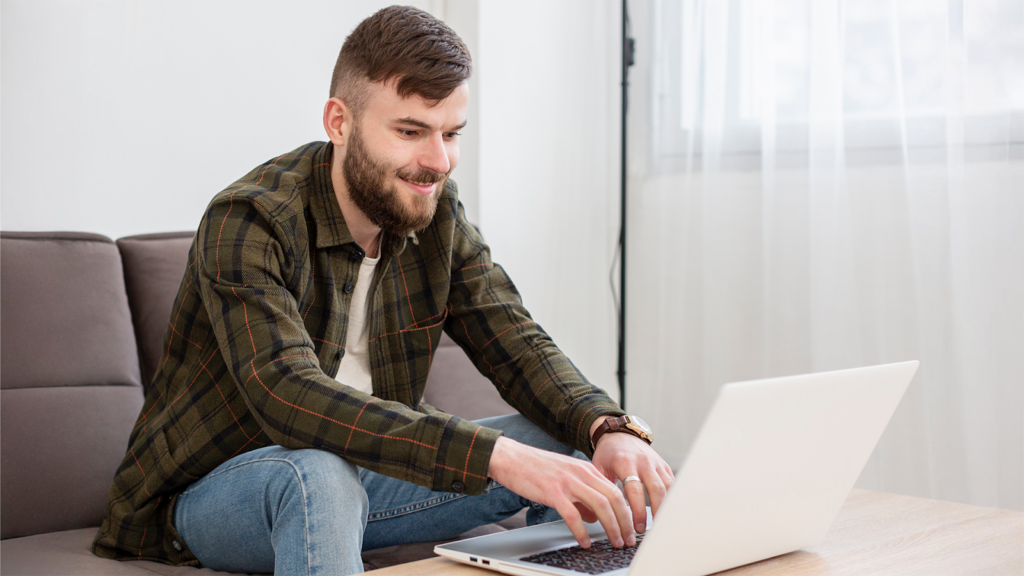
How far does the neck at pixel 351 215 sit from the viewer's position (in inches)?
50.9

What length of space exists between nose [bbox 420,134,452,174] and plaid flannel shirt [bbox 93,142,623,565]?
5.6 inches

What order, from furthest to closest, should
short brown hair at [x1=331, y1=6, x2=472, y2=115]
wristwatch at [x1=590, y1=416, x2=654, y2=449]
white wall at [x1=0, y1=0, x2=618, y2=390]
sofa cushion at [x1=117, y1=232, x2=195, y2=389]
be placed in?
white wall at [x1=0, y1=0, x2=618, y2=390]
sofa cushion at [x1=117, y1=232, x2=195, y2=389]
short brown hair at [x1=331, y1=6, x2=472, y2=115]
wristwatch at [x1=590, y1=416, x2=654, y2=449]

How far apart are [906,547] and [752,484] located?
0.23 meters

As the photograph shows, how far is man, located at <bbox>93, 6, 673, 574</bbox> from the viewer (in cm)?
92

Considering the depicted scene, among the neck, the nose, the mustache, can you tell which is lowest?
the neck

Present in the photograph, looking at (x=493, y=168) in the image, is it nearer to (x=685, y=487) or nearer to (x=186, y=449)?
(x=186, y=449)

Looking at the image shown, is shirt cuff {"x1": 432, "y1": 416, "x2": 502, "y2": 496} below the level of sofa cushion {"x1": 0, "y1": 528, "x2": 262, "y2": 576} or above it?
above

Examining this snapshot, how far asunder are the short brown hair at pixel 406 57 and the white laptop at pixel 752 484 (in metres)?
0.63

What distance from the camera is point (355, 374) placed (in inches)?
53.3

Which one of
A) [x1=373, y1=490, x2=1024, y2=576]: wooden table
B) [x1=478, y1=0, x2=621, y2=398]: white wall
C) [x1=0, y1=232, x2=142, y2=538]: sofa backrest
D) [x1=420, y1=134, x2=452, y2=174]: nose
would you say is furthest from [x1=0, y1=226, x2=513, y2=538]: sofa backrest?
[x1=478, y1=0, x2=621, y2=398]: white wall

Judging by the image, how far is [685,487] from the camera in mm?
661

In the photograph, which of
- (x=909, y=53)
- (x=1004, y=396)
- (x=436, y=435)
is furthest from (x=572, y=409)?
(x=909, y=53)

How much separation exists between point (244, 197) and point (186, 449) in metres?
0.34

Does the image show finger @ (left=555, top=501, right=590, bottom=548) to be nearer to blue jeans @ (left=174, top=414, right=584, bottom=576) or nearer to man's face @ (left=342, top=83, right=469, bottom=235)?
blue jeans @ (left=174, top=414, right=584, bottom=576)
